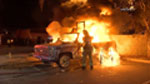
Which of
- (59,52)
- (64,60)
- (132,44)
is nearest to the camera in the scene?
(59,52)

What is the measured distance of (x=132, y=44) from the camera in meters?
16.3

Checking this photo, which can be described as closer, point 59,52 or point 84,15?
point 59,52

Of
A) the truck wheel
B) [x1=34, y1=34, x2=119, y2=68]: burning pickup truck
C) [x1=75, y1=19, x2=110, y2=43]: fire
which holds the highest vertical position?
[x1=75, y1=19, x2=110, y2=43]: fire

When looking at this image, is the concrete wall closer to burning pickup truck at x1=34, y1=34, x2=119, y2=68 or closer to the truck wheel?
burning pickup truck at x1=34, y1=34, x2=119, y2=68

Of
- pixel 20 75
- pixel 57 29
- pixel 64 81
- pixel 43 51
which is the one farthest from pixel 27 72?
pixel 57 29

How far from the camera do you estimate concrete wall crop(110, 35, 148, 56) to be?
51.8ft

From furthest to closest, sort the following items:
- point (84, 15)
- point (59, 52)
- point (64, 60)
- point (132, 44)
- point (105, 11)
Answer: point (105, 11) → point (84, 15) → point (132, 44) → point (64, 60) → point (59, 52)

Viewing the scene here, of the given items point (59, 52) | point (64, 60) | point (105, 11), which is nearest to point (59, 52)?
point (59, 52)

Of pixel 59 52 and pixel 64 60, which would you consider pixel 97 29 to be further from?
pixel 59 52

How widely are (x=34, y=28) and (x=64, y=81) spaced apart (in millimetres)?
36198

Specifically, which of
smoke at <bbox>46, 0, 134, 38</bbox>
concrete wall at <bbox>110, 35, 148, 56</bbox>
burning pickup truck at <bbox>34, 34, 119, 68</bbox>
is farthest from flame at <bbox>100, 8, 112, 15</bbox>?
burning pickup truck at <bbox>34, 34, 119, 68</bbox>

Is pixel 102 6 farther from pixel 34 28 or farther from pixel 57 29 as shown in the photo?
pixel 34 28

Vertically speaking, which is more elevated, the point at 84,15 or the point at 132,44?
the point at 84,15

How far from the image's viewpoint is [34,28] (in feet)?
140
